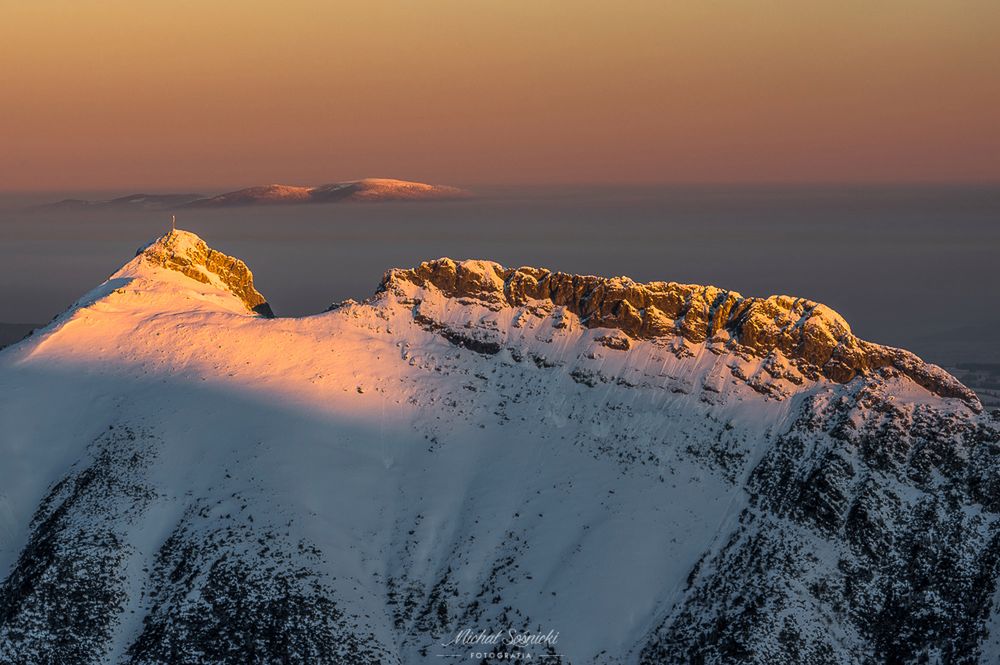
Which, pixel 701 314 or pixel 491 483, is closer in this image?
pixel 491 483

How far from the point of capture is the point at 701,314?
175 meters

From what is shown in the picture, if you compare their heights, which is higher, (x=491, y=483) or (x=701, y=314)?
(x=701, y=314)

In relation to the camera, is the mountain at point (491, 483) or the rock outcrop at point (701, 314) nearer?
the mountain at point (491, 483)

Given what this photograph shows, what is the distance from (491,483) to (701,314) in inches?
1522

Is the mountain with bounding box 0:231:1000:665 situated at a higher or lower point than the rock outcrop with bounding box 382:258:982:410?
lower

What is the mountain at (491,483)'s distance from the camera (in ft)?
439

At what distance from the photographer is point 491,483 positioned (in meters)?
157

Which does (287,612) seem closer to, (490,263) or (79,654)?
(79,654)

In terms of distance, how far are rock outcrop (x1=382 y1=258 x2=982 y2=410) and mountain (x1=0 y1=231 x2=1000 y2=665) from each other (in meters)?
0.39

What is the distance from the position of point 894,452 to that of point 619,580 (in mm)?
36277

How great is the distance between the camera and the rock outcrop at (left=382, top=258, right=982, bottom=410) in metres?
166

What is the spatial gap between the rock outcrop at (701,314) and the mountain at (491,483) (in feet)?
1.29

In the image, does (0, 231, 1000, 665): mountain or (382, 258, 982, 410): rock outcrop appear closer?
(0, 231, 1000, 665): mountain

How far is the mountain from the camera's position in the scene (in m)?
134
